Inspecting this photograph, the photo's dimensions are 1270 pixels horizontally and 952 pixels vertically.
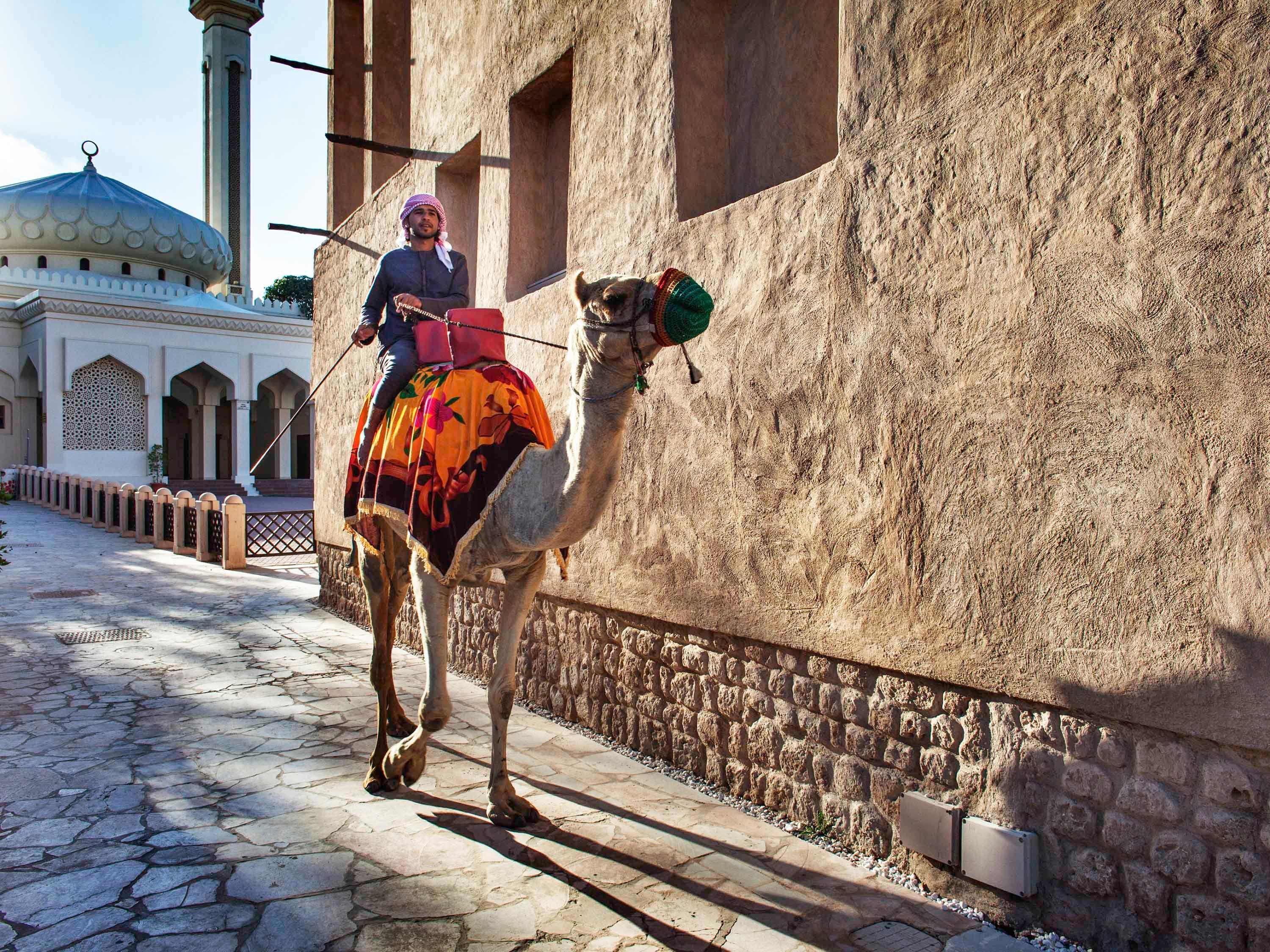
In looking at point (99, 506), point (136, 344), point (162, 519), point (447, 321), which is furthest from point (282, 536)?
point (136, 344)

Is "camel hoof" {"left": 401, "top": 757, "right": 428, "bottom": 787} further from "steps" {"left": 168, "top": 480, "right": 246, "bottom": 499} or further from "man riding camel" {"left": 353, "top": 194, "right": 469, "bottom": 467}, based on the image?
"steps" {"left": 168, "top": 480, "right": 246, "bottom": 499}

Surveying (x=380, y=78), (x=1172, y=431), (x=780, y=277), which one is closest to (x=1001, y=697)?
(x=1172, y=431)

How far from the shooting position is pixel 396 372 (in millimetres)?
4996

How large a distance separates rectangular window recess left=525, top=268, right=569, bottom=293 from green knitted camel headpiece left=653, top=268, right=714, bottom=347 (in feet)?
11.9

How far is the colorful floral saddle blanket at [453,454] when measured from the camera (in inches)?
157

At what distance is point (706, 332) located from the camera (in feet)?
15.3

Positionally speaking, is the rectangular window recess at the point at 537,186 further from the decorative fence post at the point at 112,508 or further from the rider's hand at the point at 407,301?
the decorative fence post at the point at 112,508

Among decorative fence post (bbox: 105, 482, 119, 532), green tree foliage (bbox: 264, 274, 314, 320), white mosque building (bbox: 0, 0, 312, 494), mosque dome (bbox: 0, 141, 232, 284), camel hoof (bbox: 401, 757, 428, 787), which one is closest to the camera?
camel hoof (bbox: 401, 757, 428, 787)

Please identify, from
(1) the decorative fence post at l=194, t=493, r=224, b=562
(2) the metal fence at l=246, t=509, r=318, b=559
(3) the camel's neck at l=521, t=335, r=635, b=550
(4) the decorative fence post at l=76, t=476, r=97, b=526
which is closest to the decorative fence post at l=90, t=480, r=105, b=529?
(4) the decorative fence post at l=76, t=476, r=97, b=526

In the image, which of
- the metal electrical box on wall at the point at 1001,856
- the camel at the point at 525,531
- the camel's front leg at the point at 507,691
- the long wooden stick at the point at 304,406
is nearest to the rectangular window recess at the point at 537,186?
the long wooden stick at the point at 304,406

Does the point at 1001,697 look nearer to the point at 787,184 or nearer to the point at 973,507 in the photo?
the point at 973,507

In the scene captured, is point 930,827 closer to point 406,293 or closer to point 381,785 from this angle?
point 381,785

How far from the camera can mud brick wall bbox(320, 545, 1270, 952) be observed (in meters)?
2.66

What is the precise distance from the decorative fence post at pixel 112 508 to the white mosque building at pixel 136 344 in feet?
26.7
